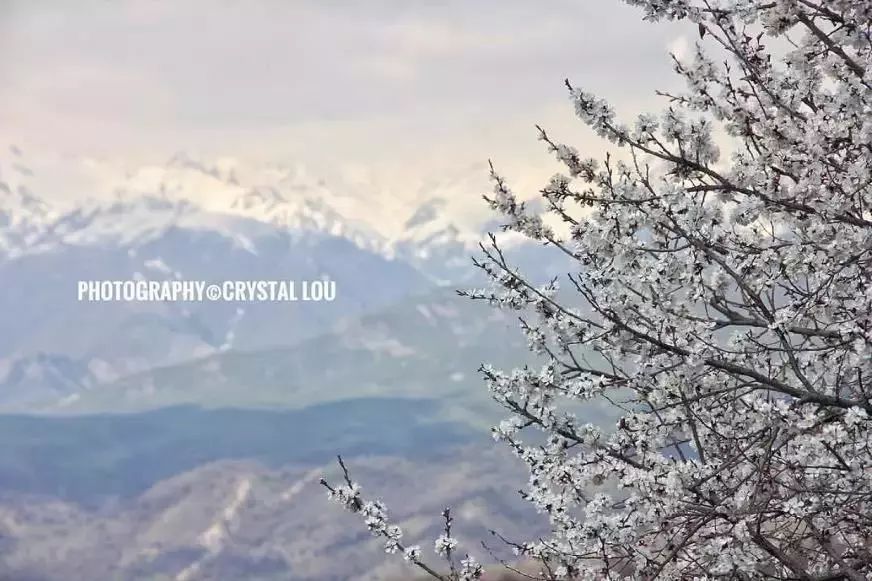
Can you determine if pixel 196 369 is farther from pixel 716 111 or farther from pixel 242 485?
pixel 716 111

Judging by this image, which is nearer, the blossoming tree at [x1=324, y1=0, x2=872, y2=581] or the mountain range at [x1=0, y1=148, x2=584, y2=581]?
the blossoming tree at [x1=324, y1=0, x2=872, y2=581]

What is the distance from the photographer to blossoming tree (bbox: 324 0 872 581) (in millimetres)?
2115

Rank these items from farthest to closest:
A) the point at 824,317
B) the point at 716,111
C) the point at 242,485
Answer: the point at 242,485
the point at 716,111
the point at 824,317

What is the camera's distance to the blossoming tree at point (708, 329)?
2.12m

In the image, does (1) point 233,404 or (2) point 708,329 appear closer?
(2) point 708,329

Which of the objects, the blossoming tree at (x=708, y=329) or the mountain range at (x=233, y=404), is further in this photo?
the mountain range at (x=233, y=404)

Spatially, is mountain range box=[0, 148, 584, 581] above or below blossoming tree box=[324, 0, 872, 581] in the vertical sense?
above

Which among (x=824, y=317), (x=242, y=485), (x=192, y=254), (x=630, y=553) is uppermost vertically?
(x=192, y=254)

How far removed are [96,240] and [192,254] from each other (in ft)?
5.61

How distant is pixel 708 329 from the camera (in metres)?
2.28

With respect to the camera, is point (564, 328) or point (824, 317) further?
point (564, 328)

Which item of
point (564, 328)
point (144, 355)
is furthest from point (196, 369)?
point (564, 328)

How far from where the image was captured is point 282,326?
17.0m

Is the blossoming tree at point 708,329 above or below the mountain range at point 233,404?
below
